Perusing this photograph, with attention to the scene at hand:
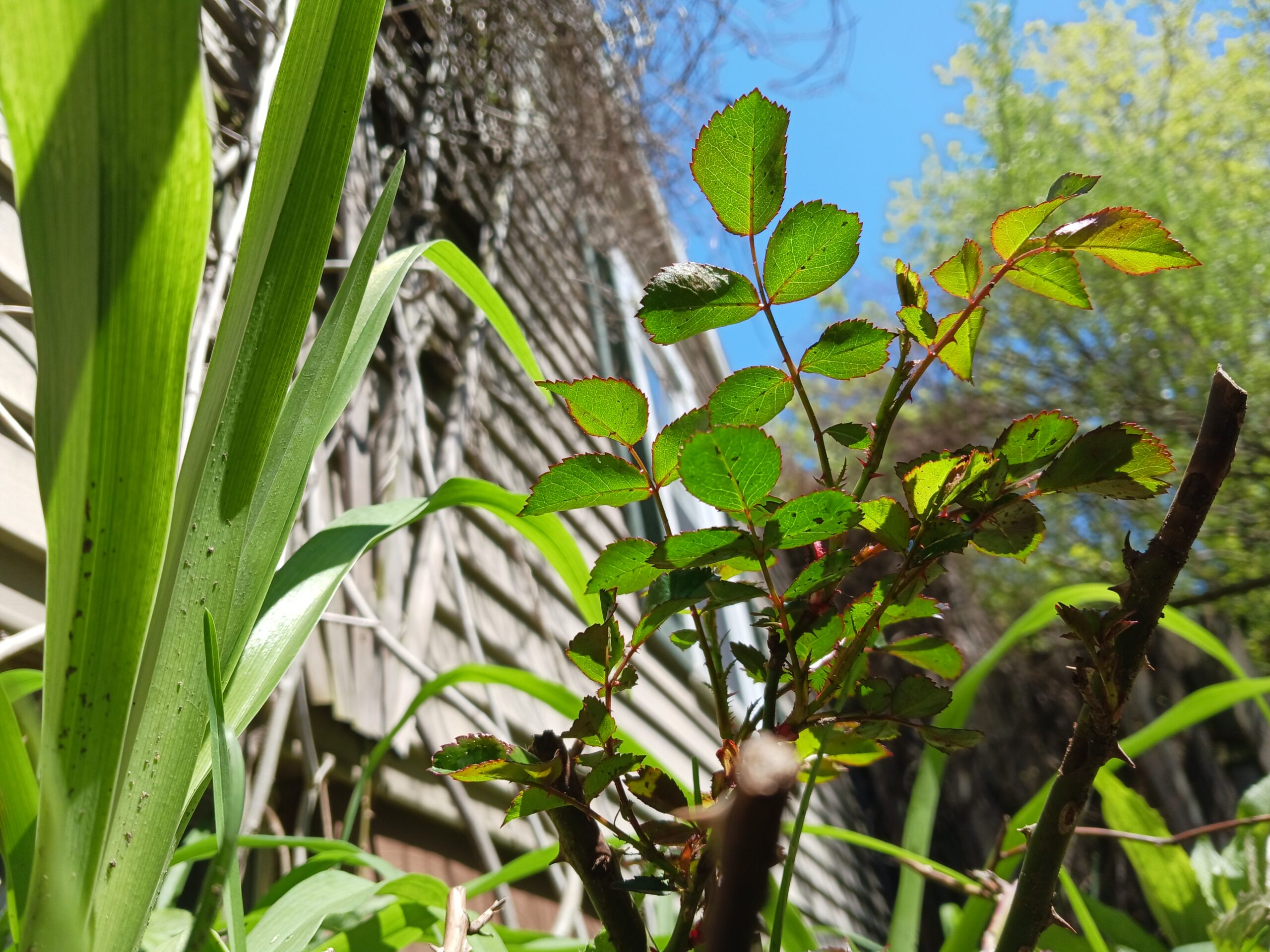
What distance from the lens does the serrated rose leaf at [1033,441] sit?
0.30 metres

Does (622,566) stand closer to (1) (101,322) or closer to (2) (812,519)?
(2) (812,519)

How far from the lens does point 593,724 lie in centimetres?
31

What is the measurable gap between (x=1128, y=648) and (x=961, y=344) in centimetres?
13

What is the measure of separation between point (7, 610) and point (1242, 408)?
983 millimetres

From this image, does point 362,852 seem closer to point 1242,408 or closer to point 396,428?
point 1242,408

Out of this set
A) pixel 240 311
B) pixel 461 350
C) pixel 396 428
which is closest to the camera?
pixel 240 311

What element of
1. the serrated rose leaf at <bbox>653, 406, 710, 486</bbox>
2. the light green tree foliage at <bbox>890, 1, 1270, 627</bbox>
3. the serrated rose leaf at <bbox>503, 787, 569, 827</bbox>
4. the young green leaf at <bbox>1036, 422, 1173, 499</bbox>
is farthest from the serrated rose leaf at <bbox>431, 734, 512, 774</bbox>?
the light green tree foliage at <bbox>890, 1, 1270, 627</bbox>

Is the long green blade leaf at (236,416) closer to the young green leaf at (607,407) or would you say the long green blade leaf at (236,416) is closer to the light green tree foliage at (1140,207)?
the young green leaf at (607,407)

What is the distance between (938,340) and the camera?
1.09ft

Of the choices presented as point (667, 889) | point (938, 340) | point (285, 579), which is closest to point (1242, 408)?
point (938, 340)

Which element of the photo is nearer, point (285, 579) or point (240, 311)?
point (240, 311)

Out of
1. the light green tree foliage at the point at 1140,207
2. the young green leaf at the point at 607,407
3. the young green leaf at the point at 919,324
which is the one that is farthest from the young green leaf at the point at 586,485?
the light green tree foliage at the point at 1140,207

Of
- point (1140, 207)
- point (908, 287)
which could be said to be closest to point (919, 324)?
point (908, 287)

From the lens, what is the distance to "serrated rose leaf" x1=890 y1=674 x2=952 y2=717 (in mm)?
322
